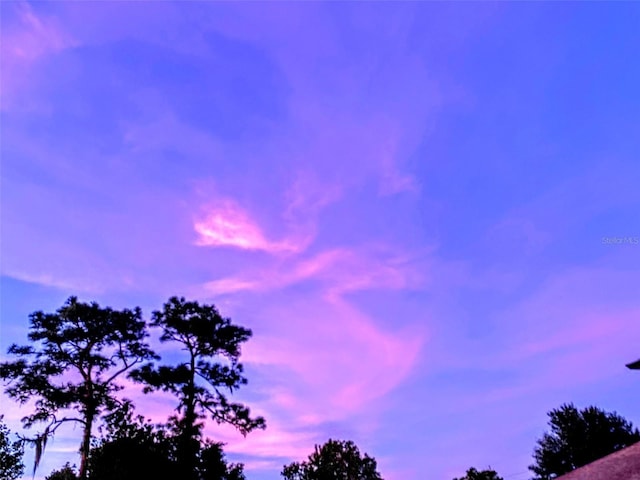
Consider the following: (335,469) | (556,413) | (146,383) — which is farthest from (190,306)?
(335,469)

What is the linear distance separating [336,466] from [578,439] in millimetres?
37898

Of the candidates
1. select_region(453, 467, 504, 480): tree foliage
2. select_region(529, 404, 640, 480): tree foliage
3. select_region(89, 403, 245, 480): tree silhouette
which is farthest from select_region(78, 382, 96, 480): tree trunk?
select_region(453, 467, 504, 480): tree foliage

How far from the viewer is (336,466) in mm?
74062

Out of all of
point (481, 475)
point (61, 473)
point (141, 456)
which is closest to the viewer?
point (141, 456)

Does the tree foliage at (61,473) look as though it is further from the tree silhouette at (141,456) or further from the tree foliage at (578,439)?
the tree foliage at (578,439)

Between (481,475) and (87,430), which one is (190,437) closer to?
(87,430)

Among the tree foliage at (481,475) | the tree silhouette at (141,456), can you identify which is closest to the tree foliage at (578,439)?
the tree foliage at (481,475)

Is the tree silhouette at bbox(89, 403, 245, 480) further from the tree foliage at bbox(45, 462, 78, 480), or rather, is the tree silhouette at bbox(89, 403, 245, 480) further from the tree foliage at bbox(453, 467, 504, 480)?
the tree foliage at bbox(453, 467, 504, 480)

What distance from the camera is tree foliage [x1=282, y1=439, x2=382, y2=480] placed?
241ft

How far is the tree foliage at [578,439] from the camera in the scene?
4931cm

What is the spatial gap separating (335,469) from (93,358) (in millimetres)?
53578

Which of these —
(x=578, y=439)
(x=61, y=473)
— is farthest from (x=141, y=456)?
(x=578, y=439)

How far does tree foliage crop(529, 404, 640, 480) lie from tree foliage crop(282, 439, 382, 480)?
95.2 ft

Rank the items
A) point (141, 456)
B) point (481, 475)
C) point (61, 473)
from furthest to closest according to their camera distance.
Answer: point (481, 475) → point (61, 473) → point (141, 456)
